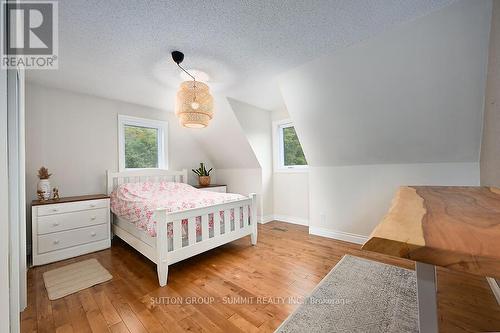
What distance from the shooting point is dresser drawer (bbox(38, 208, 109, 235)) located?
2209mm

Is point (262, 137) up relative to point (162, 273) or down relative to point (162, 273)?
up

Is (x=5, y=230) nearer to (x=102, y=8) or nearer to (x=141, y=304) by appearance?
(x=141, y=304)

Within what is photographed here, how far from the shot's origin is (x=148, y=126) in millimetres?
3525

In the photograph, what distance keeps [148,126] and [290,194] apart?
9.33 ft

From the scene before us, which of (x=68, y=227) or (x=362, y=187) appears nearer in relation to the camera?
(x=68, y=227)

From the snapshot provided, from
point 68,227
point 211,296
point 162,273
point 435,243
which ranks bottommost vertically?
point 211,296

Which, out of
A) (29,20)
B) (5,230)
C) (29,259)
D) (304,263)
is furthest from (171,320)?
(29,20)

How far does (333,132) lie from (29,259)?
390 cm

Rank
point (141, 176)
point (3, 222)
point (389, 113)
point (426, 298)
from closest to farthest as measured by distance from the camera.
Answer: point (426, 298), point (3, 222), point (389, 113), point (141, 176)

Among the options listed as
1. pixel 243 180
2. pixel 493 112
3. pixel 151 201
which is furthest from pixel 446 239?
pixel 243 180

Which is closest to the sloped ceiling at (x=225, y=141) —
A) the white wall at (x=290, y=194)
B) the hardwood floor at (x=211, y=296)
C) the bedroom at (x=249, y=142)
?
the bedroom at (x=249, y=142)

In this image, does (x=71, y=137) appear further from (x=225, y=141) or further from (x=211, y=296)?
(x=211, y=296)

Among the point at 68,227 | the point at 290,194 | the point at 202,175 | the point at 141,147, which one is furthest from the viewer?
the point at 202,175

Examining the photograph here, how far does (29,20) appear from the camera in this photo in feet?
4.59
